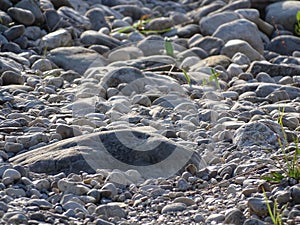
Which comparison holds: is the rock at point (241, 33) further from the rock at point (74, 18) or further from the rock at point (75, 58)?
the rock at point (75, 58)

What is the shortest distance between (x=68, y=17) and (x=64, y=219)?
4.97 meters

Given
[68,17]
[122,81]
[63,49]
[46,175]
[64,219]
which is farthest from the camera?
[68,17]

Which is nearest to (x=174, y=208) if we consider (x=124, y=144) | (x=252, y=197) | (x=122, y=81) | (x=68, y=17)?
(x=252, y=197)

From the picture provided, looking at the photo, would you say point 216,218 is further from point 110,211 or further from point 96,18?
point 96,18

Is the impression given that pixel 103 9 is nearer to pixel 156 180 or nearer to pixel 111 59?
pixel 111 59

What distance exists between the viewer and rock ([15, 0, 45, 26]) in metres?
7.33

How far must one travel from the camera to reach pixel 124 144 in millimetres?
4016

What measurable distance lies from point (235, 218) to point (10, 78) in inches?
119

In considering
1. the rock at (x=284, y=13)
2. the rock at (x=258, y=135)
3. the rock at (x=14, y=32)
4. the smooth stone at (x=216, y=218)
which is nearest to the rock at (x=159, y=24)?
the rock at (x=284, y=13)

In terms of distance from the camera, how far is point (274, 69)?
6.70 meters

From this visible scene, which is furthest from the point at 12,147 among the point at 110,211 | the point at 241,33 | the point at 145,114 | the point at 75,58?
the point at 241,33

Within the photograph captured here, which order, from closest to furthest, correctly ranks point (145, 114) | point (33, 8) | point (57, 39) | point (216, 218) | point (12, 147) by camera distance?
point (216, 218), point (12, 147), point (145, 114), point (57, 39), point (33, 8)

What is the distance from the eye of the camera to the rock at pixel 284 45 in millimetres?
7891

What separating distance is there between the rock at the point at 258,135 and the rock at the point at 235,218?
1171 mm
